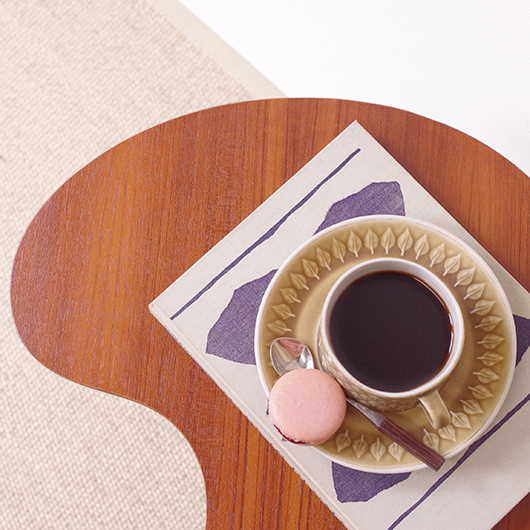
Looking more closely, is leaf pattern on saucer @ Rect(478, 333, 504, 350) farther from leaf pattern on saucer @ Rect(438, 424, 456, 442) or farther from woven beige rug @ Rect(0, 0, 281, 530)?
woven beige rug @ Rect(0, 0, 281, 530)

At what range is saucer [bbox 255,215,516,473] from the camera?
0.48m

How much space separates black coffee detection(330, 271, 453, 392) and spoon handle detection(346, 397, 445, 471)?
4 centimetres

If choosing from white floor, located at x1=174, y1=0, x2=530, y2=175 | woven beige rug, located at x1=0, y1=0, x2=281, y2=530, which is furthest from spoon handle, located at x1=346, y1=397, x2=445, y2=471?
woven beige rug, located at x1=0, y1=0, x2=281, y2=530

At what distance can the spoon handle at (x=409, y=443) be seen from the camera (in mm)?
462

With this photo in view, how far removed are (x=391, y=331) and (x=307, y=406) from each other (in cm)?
9

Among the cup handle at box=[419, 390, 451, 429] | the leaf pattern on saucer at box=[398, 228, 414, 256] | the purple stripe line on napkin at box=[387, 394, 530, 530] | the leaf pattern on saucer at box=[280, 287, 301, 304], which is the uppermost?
the leaf pattern on saucer at box=[280, 287, 301, 304]

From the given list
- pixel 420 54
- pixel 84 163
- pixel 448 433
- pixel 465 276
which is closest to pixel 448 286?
pixel 465 276

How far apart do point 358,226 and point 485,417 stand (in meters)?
0.19

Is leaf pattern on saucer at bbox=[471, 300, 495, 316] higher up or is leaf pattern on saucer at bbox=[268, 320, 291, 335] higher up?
leaf pattern on saucer at bbox=[268, 320, 291, 335]

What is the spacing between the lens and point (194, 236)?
582 mm

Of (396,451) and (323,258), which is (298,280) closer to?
(323,258)

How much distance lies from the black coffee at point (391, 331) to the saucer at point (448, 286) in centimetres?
4

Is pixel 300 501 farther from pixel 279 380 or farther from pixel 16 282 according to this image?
pixel 16 282

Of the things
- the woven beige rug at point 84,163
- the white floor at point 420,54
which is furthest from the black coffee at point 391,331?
the woven beige rug at point 84,163
